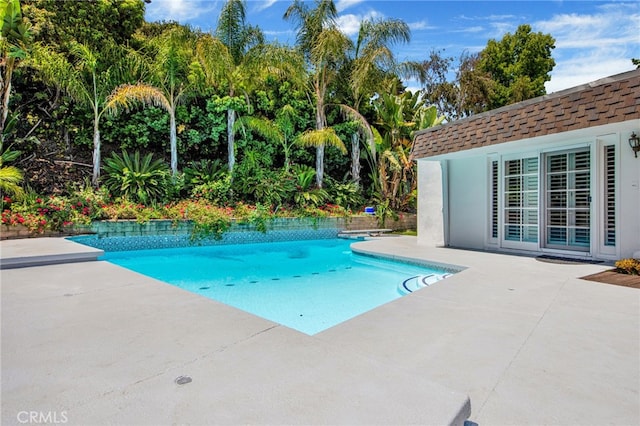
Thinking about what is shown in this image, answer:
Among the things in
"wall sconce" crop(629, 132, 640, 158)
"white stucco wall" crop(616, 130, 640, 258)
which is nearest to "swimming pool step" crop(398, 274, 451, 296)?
"white stucco wall" crop(616, 130, 640, 258)

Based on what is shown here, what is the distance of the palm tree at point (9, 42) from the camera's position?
9.11 metres

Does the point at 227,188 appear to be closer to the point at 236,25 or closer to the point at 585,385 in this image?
the point at 236,25

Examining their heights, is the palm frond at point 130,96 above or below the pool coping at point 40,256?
above

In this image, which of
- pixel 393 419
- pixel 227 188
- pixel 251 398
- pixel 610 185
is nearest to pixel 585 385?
pixel 393 419

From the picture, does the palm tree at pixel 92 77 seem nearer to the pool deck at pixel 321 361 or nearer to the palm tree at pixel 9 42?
the palm tree at pixel 9 42

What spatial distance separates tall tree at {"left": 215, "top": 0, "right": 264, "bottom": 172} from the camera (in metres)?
13.4

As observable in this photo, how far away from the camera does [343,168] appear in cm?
1792

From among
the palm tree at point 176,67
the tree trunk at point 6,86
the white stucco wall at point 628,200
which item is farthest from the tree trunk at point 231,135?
the white stucco wall at point 628,200

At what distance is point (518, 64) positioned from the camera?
2261 cm

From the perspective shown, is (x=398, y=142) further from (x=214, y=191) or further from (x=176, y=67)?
(x=176, y=67)

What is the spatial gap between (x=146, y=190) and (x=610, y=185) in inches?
508

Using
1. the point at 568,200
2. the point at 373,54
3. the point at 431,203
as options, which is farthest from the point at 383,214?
the point at 568,200

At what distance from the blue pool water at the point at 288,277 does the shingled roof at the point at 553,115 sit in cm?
312

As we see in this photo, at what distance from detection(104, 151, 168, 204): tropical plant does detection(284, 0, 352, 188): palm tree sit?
5.95 metres
